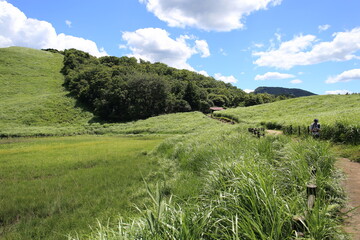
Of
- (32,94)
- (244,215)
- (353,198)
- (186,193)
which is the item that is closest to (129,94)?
(32,94)

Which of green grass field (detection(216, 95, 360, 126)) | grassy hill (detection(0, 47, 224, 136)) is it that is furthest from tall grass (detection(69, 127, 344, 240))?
grassy hill (detection(0, 47, 224, 136))

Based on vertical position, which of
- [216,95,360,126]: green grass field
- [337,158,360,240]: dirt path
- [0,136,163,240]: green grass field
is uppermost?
[216,95,360,126]: green grass field

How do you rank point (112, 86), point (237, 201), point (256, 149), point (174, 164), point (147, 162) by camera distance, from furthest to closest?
point (112, 86) < point (147, 162) < point (174, 164) < point (256, 149) < point (237, 201)

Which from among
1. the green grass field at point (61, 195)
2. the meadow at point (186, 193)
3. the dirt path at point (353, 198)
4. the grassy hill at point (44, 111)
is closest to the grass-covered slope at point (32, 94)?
the grassy hill at point (44, 111)

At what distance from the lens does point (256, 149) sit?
25.0 ft

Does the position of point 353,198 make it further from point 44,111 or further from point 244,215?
point 44,111

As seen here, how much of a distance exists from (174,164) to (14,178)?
371 inches

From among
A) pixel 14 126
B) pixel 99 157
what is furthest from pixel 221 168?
pixel 14 126

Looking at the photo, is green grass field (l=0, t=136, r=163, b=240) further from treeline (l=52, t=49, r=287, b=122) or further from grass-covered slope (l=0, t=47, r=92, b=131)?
treeline (l=52, t=49, r=287, b=122)

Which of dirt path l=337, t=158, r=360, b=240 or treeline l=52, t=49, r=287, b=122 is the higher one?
treeline l=52, t=49, r=287, b=122

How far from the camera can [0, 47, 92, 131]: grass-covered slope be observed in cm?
5552

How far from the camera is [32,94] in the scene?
74.4 meters

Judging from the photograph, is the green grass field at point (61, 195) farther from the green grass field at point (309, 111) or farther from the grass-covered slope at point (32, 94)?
the grass-covered slope at point (32, 94)

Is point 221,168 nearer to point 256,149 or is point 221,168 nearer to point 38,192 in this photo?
point 256,149
